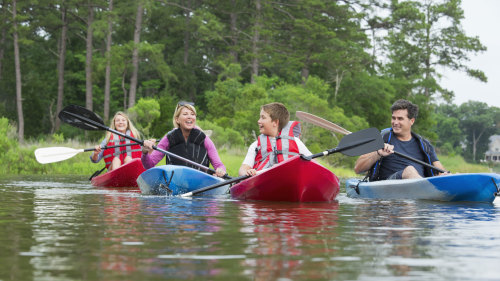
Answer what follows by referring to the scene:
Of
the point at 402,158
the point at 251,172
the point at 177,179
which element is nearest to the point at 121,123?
the point at 177,179

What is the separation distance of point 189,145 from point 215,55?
31220 mm

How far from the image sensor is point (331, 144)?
934 inches

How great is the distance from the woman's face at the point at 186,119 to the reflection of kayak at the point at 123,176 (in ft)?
8.08

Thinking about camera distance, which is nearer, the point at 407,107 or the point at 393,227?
the point at 393,227

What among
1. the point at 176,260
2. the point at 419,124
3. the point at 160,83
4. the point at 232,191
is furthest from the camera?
the point at 419,124

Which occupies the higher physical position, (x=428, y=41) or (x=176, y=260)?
(x=428, y=41)

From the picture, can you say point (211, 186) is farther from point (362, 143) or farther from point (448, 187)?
point (448, 187)

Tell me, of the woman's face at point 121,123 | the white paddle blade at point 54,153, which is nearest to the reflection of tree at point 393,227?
the woman's face at point 121,123

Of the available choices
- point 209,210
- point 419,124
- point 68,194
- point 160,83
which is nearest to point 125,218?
point 209,210

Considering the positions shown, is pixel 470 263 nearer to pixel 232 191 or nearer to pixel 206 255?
pixel 206 255

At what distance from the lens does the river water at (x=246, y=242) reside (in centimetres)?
340

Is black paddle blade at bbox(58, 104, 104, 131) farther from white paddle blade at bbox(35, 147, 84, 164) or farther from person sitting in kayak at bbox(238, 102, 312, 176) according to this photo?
person sitting in kayak at bbox(238, 102, 312, 176)

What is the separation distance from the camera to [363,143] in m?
7.62

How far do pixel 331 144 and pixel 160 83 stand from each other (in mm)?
14242
